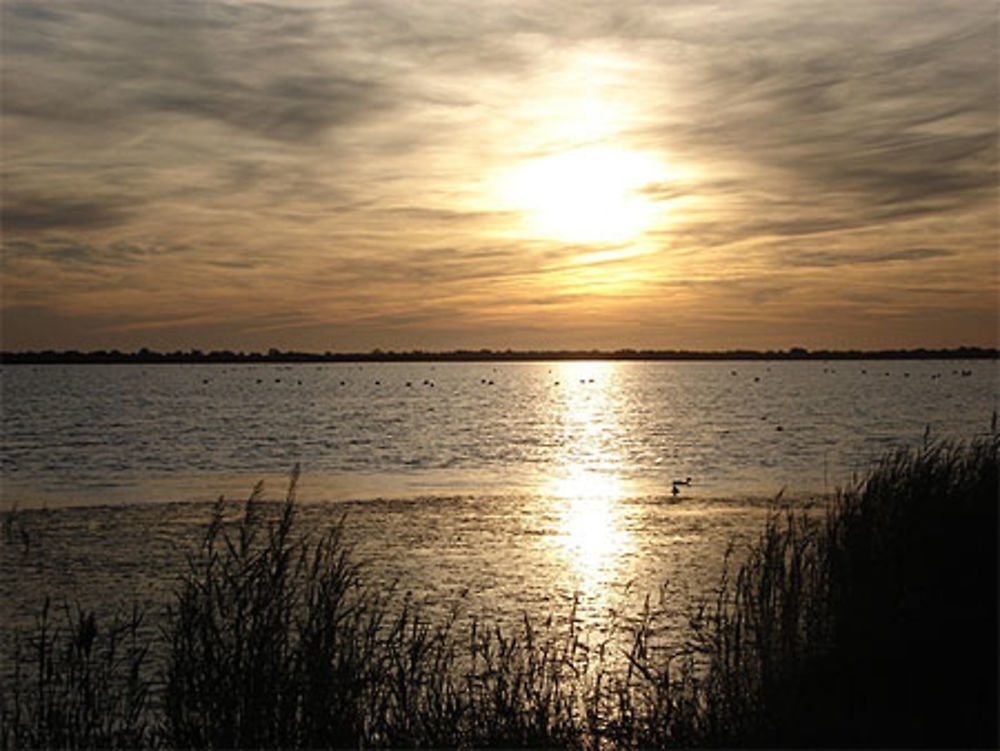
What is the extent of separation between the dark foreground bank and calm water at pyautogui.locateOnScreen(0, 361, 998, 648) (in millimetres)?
3977

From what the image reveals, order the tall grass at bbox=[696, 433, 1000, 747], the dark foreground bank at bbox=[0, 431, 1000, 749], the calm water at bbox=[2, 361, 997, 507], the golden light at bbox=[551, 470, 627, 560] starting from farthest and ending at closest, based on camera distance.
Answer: the calm water at bbox=[2, 361, 997, 507], the golden light at bbox=[551, 470, 627, 560], the tall grass at bbox=[696, 433, 1000, 747], the dark foreground bank at bbox=[0, 431, 1000, 749]

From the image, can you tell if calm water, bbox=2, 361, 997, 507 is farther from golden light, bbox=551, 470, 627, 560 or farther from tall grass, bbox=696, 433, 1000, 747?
tall grass, bbox=696, 433, 1000, 747

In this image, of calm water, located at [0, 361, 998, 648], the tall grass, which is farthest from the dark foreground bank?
calm water, located at [0, 361, 998, 648]

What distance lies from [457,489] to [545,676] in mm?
25850

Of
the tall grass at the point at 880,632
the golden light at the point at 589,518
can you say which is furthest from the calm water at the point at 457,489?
the tall grass at the point at 880,632

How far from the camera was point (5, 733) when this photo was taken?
1091 cm

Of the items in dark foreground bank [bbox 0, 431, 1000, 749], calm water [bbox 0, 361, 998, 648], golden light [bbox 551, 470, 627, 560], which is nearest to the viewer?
dark foreground bank [bbox 0, 431, 1000, 749]

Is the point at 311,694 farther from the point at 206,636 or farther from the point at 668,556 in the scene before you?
the point at 668,556

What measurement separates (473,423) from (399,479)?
142 ft

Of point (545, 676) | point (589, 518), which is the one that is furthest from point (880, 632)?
point (589, 518)

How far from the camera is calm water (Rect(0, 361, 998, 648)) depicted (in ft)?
70.5

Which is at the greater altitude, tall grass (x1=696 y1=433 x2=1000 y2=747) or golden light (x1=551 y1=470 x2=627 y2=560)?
tall grass (x1=696 y1=433 x2=1000 y2=747)

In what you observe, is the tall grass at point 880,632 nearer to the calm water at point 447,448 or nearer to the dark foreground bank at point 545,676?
the dark foreground bank at point 545,676

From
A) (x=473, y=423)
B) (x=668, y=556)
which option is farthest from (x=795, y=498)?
(x=473, y=423)
